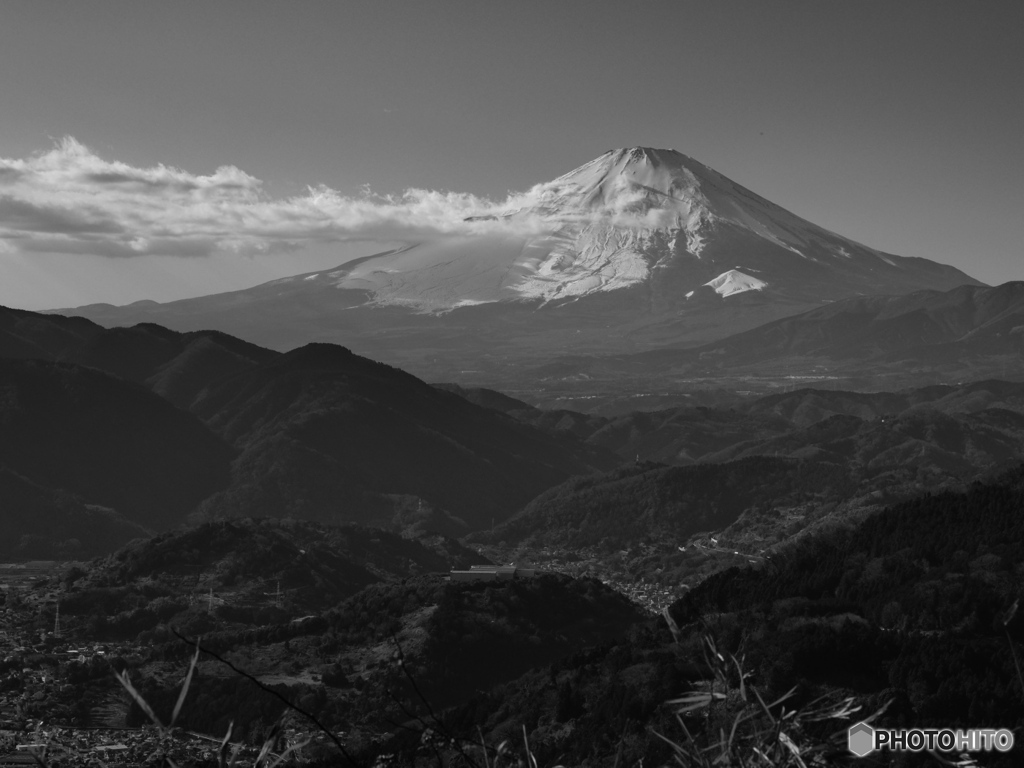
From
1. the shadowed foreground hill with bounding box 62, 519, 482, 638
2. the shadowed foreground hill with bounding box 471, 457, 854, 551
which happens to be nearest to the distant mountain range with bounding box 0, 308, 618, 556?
the shadowed foreground hill with bounding box 471, 457, 854, 551

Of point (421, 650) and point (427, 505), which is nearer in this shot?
point (421, 650)

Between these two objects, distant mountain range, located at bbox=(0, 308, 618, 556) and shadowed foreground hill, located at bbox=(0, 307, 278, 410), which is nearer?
distant mountain range, located at bbox=(0, 308, 618, 556)

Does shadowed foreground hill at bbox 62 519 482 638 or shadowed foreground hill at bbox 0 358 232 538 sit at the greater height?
shadowed foreground hill at bbox 0 358 232 538

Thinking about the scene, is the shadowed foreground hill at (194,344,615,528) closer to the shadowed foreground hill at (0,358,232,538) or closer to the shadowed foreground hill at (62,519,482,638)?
the shadowed foreground hill at (0,358,232,538)

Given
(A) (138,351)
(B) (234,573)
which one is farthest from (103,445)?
(B) (234,573)

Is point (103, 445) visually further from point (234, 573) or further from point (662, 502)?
point (662, 502)

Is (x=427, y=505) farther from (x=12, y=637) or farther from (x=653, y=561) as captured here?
(x=12, y=637)

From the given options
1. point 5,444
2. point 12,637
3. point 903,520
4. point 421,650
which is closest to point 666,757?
point 421,650

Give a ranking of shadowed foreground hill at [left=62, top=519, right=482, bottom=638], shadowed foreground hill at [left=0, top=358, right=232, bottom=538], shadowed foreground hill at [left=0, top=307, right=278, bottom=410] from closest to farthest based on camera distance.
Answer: shadowed foreground hill at [left=62, top=519, right=482, bottom=638] < shadowed foreground hill at [left=0, top=358, right=232, bottom=538] < shadowed foreground hill at [left=0, top=307, right=278, bottom=410]
